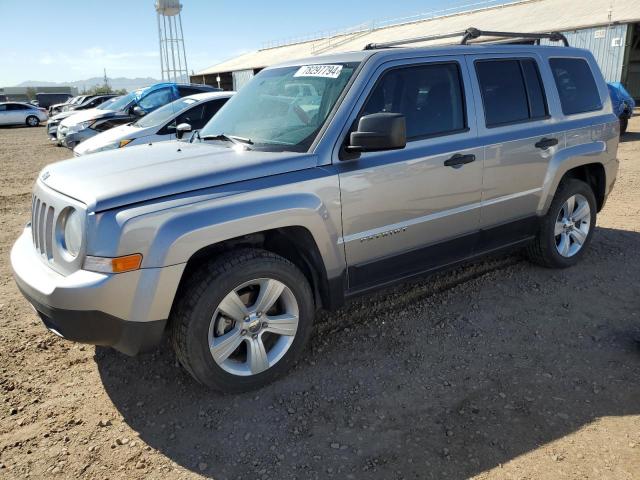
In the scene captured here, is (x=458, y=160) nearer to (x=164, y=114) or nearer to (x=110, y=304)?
(x=110, y=304)

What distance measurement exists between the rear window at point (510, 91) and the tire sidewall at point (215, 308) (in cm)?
200

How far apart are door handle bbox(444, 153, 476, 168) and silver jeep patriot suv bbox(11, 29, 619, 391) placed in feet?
0.04

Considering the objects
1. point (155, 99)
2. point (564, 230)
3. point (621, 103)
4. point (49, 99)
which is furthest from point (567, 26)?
point (49, 99)

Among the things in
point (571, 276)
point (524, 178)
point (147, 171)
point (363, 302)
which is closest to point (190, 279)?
point (147, 171)

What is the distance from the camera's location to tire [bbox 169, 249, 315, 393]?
287cm

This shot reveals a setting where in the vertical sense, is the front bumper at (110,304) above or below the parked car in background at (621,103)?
below

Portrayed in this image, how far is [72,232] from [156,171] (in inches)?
22.2

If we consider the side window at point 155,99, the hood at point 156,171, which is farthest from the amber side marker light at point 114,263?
the side window at point 155,99

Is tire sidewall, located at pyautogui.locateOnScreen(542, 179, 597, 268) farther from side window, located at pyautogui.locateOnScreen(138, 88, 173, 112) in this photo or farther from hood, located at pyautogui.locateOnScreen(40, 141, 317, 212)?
side window, located at pyautogui.locateOnScreen(138, 88, 173, 112)

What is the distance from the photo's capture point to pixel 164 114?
910 cm

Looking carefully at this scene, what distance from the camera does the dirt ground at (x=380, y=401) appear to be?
2600 mm

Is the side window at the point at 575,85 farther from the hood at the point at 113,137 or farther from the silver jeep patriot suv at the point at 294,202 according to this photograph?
the hood at the point at 113,137

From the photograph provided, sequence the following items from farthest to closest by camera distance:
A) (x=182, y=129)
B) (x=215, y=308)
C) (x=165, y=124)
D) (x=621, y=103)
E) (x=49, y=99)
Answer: (x=49, y=99) < (x=621, y=103) < (x=165, y=124) < (x=182, y=129) < (x=215, y=308)

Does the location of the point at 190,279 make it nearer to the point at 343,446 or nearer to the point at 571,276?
the point at 343,446
